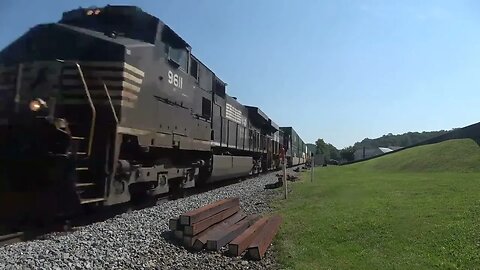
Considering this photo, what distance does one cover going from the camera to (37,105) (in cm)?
697

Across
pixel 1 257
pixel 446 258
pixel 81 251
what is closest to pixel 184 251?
pixel 81 251

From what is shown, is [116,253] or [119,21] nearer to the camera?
[116,253]

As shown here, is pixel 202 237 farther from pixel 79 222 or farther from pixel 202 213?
pixel 79 222

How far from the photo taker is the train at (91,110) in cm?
702

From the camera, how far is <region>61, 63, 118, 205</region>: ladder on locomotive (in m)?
7.00

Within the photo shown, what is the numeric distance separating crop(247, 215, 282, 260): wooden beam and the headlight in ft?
12.7

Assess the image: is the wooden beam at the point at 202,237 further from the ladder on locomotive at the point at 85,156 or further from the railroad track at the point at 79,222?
the railroad track at the point at 79,222

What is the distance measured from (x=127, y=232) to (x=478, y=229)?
18.1 feet


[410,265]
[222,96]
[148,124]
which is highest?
[222,96]

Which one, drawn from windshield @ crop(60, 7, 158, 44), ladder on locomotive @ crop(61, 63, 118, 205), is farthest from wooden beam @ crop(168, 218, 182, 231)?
windshield @ crop(60, 7, 158, 44)

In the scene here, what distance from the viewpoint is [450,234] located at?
698 cm

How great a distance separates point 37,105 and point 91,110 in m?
0.91

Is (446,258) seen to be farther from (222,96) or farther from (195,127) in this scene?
(222,96)

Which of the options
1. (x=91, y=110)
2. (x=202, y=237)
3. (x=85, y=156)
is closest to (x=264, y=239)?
(x=202, y=237)
